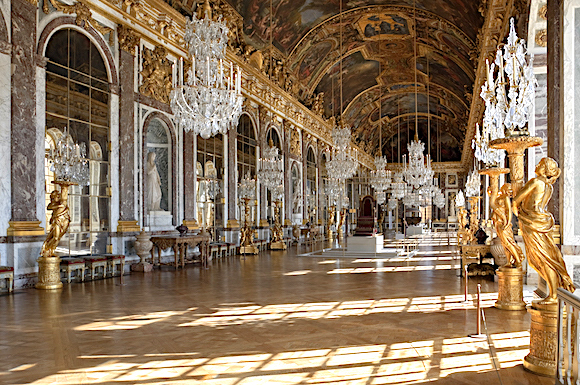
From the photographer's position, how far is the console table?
37.2ft

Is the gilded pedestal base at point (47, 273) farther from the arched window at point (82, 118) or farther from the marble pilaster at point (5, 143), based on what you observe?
the arched window at point (82, 118)

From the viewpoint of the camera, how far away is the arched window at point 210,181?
14781 millimetres

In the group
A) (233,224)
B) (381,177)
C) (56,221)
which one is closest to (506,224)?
(56,221)

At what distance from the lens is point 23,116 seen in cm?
845

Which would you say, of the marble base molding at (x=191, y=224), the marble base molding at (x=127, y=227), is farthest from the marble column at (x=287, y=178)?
the marble base molding at (x=127, y=227)

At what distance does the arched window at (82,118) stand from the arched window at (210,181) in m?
3.94

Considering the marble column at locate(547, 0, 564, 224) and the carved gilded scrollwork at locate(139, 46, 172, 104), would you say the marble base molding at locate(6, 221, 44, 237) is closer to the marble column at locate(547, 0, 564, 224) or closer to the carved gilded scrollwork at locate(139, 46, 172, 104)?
the carved gilded scrollwork at locate(139, 46, 172, 104)

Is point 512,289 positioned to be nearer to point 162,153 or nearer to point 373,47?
point 162,153

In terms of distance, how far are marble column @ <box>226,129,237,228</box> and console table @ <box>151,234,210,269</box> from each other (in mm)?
3892

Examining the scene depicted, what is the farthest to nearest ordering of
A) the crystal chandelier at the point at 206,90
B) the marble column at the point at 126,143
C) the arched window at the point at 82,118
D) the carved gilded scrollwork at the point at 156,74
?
the carved gilded scrollwork at the point at 156,74 → the marble column at the point at 126,143 → the arched window at the point at 82,118 → the crystal chandelier at the point at 206,90

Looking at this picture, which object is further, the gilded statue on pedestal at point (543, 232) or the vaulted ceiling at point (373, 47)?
the vaulted ceiling at point (373, 47)

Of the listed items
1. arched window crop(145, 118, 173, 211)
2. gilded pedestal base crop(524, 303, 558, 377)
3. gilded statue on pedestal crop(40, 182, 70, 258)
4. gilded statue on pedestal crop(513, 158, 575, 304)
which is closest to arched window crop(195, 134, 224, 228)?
arched window crop(145, 118, 173, 211)

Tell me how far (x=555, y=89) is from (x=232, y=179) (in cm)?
1135

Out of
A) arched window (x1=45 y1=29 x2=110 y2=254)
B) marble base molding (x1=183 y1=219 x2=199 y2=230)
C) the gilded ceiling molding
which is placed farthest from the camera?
marble base molding (x1=183 y1=219 x2=199 y2=230)
